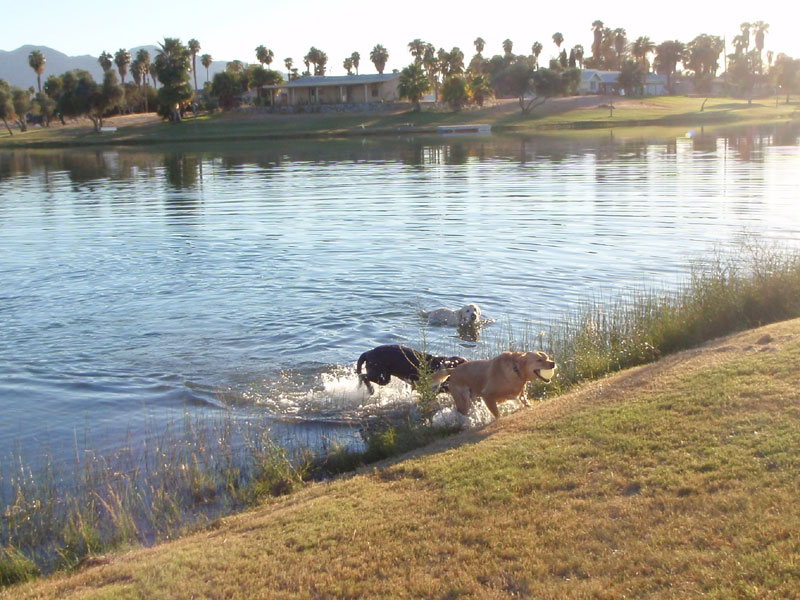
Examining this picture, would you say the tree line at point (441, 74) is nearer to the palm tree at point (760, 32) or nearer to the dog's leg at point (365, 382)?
the palm tree at point (760, 32)

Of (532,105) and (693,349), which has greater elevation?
(532,105)

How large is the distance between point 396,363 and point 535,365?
118 inches

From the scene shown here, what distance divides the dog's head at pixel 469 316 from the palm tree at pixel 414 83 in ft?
297

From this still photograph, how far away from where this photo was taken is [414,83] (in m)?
102

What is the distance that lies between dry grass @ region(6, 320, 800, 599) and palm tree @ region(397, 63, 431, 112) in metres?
97.3

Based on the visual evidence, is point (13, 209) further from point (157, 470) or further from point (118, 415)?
point (157, 470)

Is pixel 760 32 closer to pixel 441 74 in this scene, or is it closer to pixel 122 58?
pixel 441 74

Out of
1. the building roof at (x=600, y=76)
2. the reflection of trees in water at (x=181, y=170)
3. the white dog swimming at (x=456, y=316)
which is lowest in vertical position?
the white dog swimming at (x=456, y=316)

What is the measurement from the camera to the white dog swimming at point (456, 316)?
583 inches

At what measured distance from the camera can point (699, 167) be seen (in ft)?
135

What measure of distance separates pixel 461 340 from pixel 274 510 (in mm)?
7298

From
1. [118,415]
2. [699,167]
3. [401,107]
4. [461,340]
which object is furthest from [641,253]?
[401,107]

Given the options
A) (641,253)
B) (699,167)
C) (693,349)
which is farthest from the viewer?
(699,167)

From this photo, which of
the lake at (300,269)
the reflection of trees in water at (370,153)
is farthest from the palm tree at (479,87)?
the lake at (300,269)
